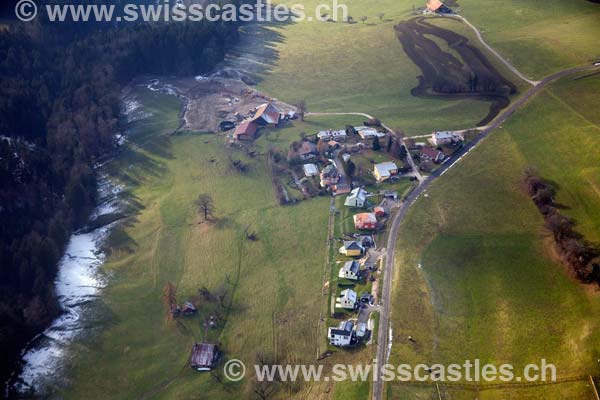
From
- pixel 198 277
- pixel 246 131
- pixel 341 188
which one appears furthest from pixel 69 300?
pixel 246 131

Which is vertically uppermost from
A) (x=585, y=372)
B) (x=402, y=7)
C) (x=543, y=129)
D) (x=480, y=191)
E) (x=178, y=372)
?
(x=402, y=7)

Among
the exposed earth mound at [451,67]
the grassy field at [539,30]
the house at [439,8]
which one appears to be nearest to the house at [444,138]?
the exposed earth mound at [451,67]

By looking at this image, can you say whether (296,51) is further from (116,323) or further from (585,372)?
(585,372)

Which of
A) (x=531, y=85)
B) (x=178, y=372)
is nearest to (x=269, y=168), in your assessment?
(x=178, y=372)

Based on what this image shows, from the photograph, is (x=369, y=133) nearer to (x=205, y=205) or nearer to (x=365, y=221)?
(x=365, y=221)

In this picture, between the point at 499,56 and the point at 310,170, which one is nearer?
the point at 310,170

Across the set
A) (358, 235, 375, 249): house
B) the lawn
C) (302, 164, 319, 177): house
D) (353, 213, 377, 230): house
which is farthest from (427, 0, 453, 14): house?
(358, 235, 375, 249): house

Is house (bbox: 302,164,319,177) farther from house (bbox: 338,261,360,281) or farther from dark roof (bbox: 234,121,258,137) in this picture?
house (bbox: 338,261,360,281)
